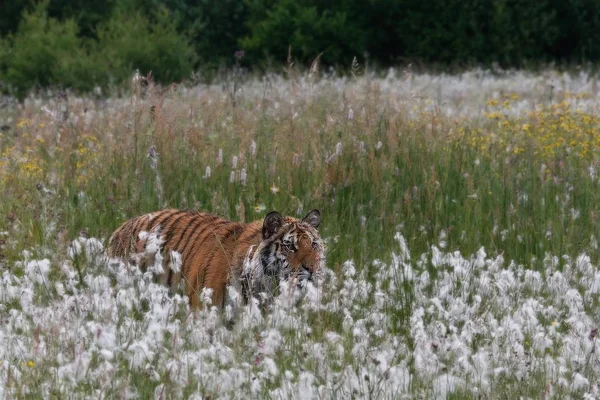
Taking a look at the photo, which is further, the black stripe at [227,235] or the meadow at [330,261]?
the black stripe at [227,235]

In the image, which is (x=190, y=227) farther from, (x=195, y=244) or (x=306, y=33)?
(x=306, y=33)

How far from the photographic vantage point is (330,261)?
22.8 ft

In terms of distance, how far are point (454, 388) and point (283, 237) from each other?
1.68 m

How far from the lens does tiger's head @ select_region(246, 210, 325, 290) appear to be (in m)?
5.52

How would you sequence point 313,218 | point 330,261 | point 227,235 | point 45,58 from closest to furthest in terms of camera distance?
point 313,218
point 227,235
point 330,261
point 45,58

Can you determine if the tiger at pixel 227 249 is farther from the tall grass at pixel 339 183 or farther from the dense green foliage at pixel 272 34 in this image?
the dense green foliage at pixel 272 34

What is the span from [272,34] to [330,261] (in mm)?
20156

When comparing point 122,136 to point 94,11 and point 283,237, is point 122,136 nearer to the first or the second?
point 283,237

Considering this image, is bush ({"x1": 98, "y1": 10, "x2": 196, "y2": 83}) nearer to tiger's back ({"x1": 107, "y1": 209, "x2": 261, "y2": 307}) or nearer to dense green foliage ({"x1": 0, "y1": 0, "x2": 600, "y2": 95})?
dense green foliage ({"x1": 0, "y1": 0, "x2": 600, "y2": 95})

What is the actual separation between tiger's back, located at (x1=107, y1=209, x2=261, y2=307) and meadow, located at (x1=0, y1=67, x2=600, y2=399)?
0.26 metres

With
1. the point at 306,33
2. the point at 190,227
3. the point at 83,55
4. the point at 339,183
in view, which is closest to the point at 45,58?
the point at 83,55

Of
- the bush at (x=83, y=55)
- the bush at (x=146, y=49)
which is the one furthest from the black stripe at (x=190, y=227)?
the bush at (x=146, y=49)

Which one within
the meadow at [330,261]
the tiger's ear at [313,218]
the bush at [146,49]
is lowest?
the meadow at [330,261]

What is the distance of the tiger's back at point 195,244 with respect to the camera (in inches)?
237
